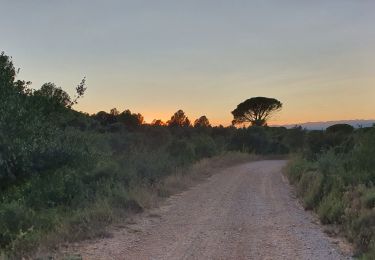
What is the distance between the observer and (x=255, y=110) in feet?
292

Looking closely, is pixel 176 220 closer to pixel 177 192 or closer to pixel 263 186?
pixel 177 192

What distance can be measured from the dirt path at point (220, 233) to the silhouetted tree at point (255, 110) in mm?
69073

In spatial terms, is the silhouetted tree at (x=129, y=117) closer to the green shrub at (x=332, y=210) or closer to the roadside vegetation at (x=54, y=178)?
the roadside vegetation at (x=54, y=178)

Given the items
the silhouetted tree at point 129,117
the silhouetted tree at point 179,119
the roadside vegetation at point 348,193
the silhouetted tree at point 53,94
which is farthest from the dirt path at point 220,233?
the silhouetted tree at point 179,119

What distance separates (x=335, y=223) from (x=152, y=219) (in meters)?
4.75

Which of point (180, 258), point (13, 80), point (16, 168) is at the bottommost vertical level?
point (180, 258)

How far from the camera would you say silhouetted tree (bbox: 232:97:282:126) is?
285ft

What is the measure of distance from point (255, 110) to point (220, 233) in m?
78.1

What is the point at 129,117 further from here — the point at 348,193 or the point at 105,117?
the point at 348,193

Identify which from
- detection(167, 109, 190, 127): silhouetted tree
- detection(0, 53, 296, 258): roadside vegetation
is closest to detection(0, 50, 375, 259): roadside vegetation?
detection(0, 53, 296, 258): roadside vegetation

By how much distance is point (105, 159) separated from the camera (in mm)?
20266

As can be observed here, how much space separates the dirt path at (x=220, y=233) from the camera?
10031 mm

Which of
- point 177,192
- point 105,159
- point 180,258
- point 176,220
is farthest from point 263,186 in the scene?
point 180,258

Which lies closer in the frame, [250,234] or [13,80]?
[250,234]
